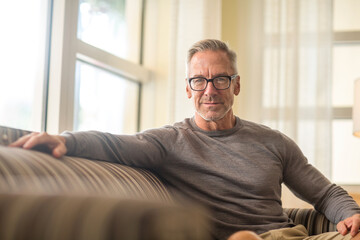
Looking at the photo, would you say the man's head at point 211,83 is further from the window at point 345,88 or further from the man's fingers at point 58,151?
the window at point 345,88

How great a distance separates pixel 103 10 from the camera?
2930mm

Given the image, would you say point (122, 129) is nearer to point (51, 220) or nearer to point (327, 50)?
point (327, 50)

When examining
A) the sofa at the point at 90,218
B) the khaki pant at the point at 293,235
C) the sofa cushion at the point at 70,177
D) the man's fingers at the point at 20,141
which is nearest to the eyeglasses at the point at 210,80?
the sofa cushion at the point at 70,177

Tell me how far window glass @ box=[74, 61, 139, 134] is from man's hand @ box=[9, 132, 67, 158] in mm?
1566

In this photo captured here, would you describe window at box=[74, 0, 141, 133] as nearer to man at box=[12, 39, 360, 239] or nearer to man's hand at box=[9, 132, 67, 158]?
man at box=[12, 39, 360, 239]

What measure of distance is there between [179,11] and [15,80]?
124 centimetres

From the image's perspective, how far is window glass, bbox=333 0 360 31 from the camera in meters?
3.44

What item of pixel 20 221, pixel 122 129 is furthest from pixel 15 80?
pixel 20 221

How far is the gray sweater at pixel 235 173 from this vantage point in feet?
5.65

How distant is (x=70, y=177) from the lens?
65 centimetres

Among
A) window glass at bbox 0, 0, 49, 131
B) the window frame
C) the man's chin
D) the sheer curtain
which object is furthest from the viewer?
the sheer curtain

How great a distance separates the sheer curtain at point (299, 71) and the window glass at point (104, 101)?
0.83 meters

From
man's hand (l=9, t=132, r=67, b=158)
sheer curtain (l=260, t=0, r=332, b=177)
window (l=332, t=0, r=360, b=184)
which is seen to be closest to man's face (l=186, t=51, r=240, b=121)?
man's hand (l=9, t=132, r=67, b=158)

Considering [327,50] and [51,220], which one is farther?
[327,50]
